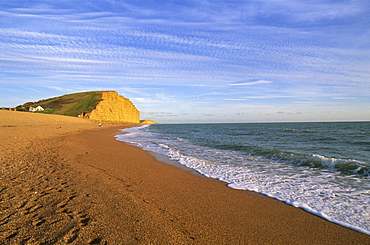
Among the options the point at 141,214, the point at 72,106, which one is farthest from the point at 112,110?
the point at 141,214

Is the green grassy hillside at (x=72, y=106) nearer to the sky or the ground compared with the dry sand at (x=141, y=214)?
nearer to the sky

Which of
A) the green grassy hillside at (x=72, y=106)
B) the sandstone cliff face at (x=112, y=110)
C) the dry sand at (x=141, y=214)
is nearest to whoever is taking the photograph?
the dry sand at (x=141, y=214)

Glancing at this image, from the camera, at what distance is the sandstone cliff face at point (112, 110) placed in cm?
6238

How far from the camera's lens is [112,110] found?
2773 inches

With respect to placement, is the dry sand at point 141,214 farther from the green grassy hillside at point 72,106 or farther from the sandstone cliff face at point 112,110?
the green grassy hillside at point 72,106

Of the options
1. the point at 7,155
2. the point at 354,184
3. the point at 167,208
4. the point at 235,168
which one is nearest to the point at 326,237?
the point at 167,208

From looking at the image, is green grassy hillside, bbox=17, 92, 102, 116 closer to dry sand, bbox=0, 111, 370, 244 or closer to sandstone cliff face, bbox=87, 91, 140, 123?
sandstone cliff face, bbox=87, 91, 140, 123

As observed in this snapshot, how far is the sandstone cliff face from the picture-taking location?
62.4m

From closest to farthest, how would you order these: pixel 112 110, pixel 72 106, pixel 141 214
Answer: pixel 141 214
pixel 72 106
pixel 112 110

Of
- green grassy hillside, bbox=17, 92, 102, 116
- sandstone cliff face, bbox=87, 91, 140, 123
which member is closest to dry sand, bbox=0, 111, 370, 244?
sandstone cliff face, bbox=87, 91, 140, 123

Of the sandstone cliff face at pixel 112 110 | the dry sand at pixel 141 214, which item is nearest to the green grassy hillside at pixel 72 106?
the sandstone cliff face at pixel 112 110

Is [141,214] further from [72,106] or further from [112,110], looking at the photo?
[72,106]

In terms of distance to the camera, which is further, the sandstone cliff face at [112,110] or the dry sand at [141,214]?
the sandstone cliff face at [112,110]

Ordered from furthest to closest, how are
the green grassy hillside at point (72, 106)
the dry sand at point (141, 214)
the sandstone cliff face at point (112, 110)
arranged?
the sandstone cliff face at point (112, 110) → the green grassy hillside at point (72, 106) → the dry sand at point (141, 214)
